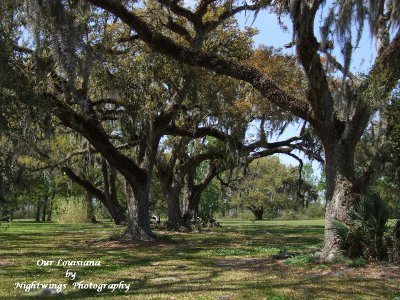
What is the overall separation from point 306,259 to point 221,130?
9.25 meters

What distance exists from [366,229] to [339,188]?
40.6 inches

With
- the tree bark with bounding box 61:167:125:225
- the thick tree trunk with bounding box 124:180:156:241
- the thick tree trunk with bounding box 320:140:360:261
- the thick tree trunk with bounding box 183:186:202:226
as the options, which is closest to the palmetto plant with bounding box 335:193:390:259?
the thick tree trunk with bounding box 320:140:360:261

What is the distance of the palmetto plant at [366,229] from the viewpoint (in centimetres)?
841

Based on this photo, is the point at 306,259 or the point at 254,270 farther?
the point at 306,259

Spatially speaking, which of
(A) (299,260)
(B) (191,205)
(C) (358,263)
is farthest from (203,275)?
(B) (191,205)

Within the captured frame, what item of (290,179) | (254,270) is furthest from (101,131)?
(290,179)

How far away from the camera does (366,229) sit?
27.7 feet

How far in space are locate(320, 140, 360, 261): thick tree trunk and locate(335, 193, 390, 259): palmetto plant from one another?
0.80 ft

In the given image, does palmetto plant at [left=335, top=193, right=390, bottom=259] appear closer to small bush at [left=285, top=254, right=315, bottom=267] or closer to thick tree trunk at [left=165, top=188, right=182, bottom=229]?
small bush at [left=285, top=254, right=315, bottom=267]

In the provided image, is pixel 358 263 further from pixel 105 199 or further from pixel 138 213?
pixel 105 199

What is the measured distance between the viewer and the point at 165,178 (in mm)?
21516

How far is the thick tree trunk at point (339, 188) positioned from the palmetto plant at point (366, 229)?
0.80 ft

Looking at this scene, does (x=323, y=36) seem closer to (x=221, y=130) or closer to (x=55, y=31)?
(x=55, y=31)

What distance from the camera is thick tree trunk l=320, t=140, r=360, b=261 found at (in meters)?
9.00
